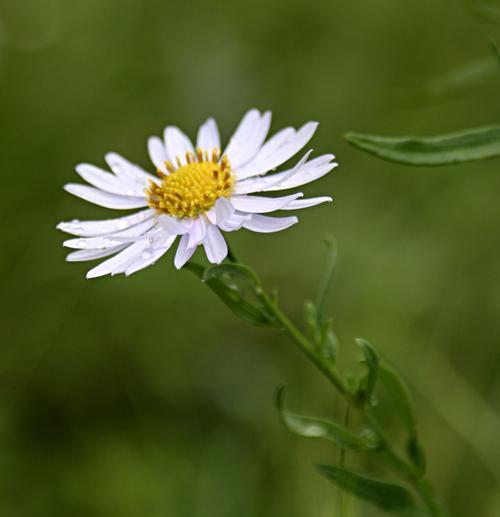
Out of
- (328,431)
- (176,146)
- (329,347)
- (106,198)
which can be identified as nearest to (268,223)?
(329,347)

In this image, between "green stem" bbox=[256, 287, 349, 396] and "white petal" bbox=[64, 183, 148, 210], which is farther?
"white petal" bbox=[64, 183, 148, 210]

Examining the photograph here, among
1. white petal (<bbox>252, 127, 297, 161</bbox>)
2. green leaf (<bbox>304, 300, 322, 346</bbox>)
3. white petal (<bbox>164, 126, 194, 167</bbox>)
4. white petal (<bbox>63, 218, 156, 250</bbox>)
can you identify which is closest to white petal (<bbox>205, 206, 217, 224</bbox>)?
white petal (<bbox>63, 218, 156, 250</bbox>)

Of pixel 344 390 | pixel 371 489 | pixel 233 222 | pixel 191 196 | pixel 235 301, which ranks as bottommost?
pixel 371 489

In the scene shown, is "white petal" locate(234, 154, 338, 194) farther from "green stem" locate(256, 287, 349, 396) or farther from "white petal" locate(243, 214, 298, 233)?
"green stem" locate(256, 287, 349, 396)

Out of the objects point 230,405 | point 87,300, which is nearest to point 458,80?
point 230,405

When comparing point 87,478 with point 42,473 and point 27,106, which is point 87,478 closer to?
point 42,473

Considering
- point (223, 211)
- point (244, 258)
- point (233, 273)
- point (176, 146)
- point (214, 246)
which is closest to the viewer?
point (233, 273)

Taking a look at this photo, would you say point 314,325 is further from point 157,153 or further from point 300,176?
point 157,153
